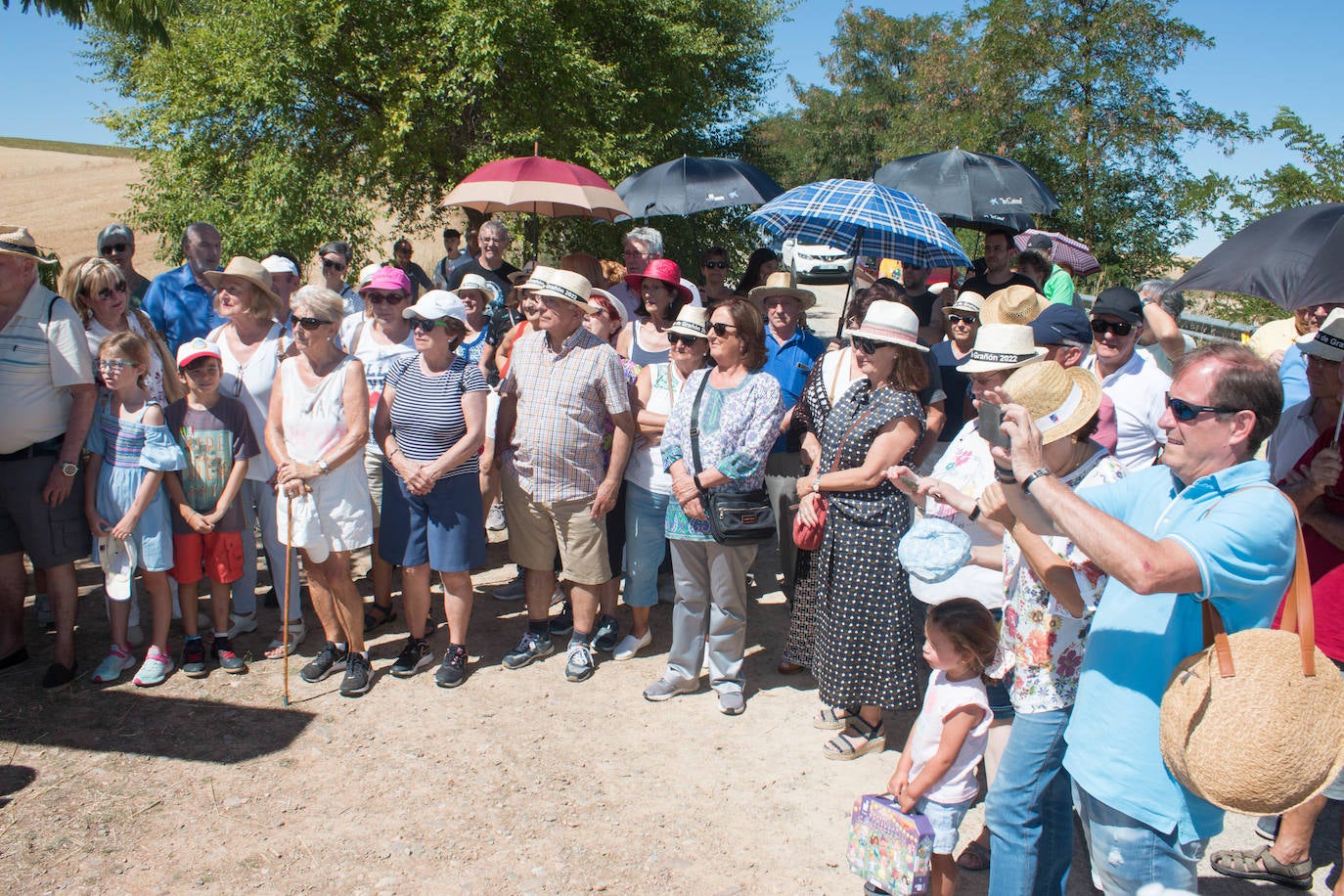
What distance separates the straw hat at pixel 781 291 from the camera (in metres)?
5.71

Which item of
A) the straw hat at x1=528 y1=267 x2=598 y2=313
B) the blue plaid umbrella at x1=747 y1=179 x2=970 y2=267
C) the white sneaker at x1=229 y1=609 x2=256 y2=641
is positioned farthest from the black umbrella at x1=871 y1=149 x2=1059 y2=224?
the white sneaker at x1=229 y1=609 x2=256 y2=641

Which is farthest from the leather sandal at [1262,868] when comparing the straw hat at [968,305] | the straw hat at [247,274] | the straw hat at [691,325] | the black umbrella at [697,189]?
the black umbrella at [697,189]

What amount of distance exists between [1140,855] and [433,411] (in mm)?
3619

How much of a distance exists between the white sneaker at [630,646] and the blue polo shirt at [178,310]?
11.3ft

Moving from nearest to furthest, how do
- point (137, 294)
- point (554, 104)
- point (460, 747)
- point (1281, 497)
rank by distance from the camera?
point (1281, 497) < point (460, 747) < point (137, 294) < point (554, 104)

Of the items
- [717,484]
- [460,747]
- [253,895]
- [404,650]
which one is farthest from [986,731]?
[404,650]

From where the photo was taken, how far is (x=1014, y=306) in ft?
15.9

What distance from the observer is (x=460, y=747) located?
422cm

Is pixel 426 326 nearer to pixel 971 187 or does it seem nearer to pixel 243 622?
pixel 243 622

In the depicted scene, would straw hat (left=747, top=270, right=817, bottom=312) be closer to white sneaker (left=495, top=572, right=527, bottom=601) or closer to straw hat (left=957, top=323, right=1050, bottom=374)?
white sneaker (left=495, top=572, right=527, bottom=601)

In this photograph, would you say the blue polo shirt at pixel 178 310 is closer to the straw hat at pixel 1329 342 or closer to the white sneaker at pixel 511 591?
the white sneaker at pixel 511 591

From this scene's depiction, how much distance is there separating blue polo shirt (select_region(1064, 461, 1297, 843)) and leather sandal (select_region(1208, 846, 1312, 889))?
65.9 inches

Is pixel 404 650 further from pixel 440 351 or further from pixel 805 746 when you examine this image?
pixel 805 746

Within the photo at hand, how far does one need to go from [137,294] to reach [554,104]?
6.71 metres
